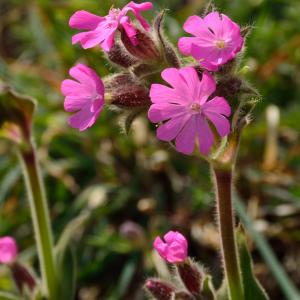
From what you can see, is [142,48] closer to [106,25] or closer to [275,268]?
[106,25]

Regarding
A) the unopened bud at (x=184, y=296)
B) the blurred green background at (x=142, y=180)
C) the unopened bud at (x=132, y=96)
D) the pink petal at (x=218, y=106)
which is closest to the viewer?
the pink petal at (x=218, y=106)

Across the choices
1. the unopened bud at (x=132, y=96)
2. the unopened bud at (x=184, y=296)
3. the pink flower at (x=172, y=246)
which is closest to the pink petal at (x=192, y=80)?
the unopened bud at (x=132, y=96)

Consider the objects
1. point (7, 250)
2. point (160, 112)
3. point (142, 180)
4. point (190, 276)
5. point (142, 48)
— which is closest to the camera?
point (160, 112)

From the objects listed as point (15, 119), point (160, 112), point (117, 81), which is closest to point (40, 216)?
point (15, 119)

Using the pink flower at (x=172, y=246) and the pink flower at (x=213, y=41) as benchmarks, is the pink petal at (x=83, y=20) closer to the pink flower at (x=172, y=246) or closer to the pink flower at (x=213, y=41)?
the pink flower at (x=213, y=41)

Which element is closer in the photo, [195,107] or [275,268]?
[195,107]

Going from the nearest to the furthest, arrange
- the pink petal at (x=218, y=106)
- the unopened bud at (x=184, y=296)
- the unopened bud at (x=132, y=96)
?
the pink petal at (x=218, y=106) → the unopened bud at (x=132, y=96) → the unopened bud at (x=184, y=296)

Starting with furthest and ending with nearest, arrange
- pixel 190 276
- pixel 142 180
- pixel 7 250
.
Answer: pixel 142 180 < pixel 7 250 < pixel 190 276

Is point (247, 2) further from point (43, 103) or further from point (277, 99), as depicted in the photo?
point (43, 103)
